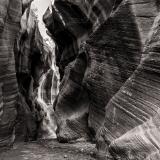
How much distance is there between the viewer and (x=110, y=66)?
13570 millimetres

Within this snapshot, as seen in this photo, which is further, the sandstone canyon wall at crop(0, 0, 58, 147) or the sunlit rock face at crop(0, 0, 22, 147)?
the sandstone canyon wall at crop(0, 0, 58, 147)

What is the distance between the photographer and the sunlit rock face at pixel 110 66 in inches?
440

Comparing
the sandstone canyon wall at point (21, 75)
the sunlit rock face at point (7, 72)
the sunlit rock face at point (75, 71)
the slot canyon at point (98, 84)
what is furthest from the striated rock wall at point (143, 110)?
the sandstone canyon wall at point (21, 75)

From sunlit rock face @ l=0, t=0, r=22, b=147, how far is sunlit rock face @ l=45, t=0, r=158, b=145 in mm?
2877

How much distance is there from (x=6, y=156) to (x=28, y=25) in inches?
591

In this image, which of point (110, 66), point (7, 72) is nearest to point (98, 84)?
point (110, 66)

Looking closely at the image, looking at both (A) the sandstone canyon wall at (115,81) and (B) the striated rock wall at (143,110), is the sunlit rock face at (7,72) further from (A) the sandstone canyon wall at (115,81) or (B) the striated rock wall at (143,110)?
(B) the striated rock wall at (143,110)

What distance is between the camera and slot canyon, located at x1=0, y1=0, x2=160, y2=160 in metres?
9.09

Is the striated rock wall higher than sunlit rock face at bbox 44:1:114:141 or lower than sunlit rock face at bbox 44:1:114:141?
higher

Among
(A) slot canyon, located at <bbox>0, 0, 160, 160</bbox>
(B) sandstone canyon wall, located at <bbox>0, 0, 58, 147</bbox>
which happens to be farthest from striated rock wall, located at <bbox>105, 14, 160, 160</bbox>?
(B) sandstone canyon wall, located at <bbox>0, 0, 58, 147</bbox>

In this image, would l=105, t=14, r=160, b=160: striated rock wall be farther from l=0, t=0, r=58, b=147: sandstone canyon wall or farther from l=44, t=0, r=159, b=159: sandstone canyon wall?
l=0, t=0, r=58, b=147: sandstone canyon wall

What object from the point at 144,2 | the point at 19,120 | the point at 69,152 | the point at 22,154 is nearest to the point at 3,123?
the point at 22,154

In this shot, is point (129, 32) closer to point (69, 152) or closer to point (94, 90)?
point (94, 90)

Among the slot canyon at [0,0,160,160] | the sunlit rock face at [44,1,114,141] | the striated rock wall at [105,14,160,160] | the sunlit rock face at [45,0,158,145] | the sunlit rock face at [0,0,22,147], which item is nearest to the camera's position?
the striated rock wall at [105,14,160,160]
